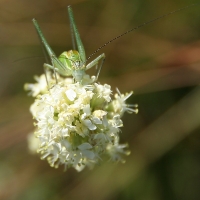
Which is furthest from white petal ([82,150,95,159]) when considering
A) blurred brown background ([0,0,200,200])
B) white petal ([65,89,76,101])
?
blurred brown background ([0,0,200,200])

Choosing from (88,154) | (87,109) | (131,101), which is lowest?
(88,154)

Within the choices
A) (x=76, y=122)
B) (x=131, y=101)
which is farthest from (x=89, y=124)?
(x=131, y=101)

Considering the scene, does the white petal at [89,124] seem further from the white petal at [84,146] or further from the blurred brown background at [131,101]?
the blurred brown background at [131,101]

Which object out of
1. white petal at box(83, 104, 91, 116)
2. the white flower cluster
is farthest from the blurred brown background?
white petal at box(83, 104, 91, 116)

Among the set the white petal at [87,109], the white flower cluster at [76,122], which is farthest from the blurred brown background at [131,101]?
the white petal at [87,109]

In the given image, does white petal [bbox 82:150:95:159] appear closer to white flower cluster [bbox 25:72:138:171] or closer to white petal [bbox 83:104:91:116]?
white flower cluster [bbox 25:72:138:171]

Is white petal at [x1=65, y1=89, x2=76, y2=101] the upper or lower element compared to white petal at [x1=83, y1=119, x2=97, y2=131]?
upper

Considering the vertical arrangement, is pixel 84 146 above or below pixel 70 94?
below

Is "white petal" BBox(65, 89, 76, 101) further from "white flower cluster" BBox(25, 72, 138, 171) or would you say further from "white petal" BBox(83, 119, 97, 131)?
"white petal" BBox(83, 119, 97, 131)

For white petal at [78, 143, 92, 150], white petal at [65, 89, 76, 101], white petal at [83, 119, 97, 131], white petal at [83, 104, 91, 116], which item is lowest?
white petal at [78, 143, 92, 150]

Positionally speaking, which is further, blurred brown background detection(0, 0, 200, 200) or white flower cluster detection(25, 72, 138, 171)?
blurred brown background detection(0, 0, 200, 200)

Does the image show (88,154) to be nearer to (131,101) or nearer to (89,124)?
(89,124)
